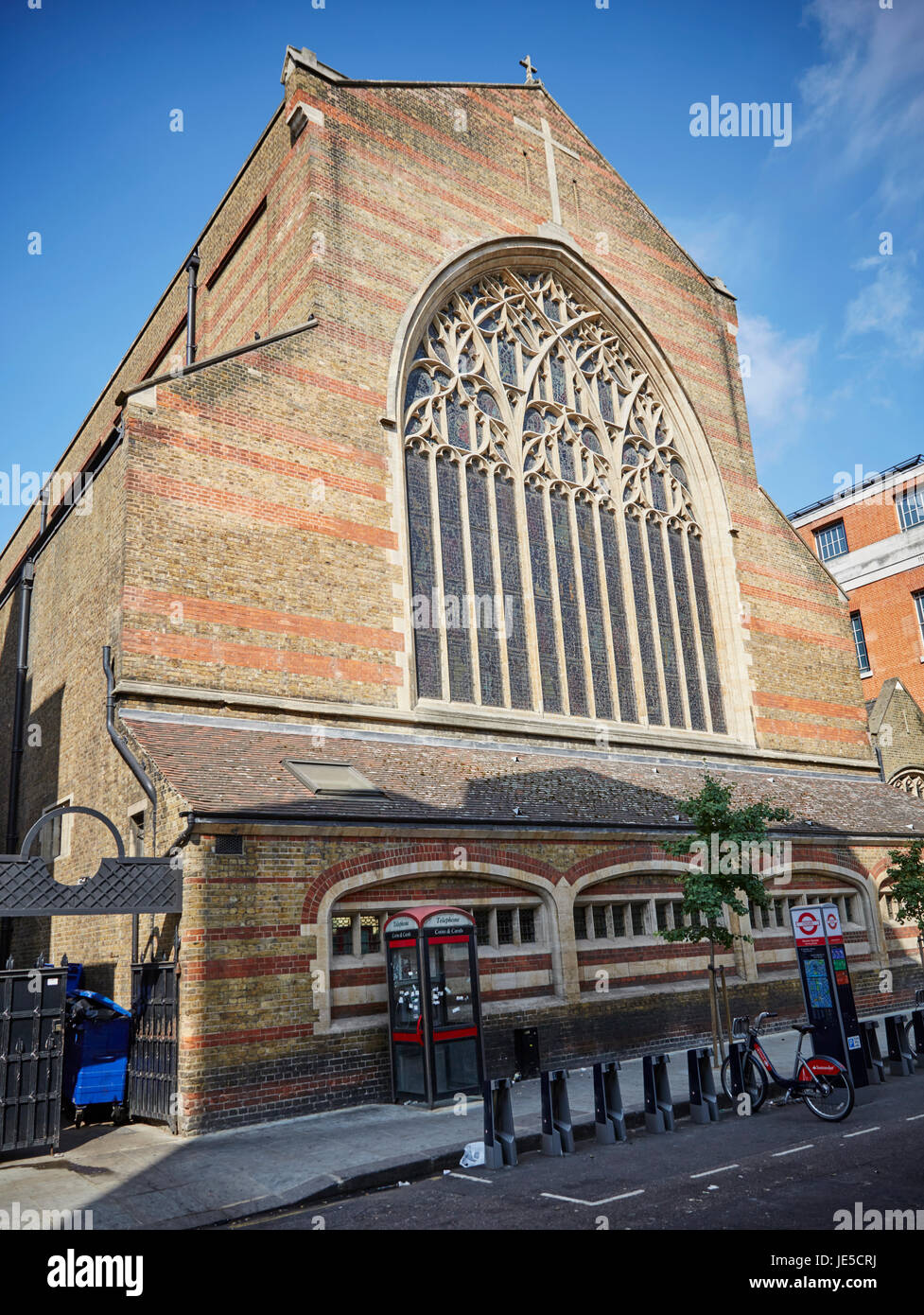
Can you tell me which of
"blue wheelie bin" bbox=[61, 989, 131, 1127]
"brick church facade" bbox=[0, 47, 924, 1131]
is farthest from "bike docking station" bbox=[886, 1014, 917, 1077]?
"blue wheelie bin" bbox=[61, 989, 131, 1127]

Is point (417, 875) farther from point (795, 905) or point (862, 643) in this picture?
point (862, 643)

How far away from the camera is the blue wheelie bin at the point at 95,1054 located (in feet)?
35.1

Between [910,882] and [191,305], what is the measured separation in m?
18.9

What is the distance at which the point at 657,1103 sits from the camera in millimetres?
9695

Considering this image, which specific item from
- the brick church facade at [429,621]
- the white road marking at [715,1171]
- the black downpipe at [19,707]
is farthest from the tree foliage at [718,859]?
the black downpipe at [19,707]

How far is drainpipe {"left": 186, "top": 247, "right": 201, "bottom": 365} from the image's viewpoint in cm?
2117

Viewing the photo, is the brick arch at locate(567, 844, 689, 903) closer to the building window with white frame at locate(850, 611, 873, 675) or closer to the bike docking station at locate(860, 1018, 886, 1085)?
the bike docking station at locate(860, 1018, 886, 1085)

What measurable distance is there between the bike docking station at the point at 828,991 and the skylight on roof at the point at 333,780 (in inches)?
219

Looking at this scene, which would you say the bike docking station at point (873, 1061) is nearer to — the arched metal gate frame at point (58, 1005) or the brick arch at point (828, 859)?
the brick arch at point (828, 859)

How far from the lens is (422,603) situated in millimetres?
16781

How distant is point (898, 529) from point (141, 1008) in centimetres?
3022

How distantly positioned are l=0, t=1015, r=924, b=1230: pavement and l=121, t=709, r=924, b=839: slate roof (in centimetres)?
327

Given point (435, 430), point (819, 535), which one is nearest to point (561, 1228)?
point (435, 430)

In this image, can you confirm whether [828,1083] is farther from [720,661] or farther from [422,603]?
[720,661]
